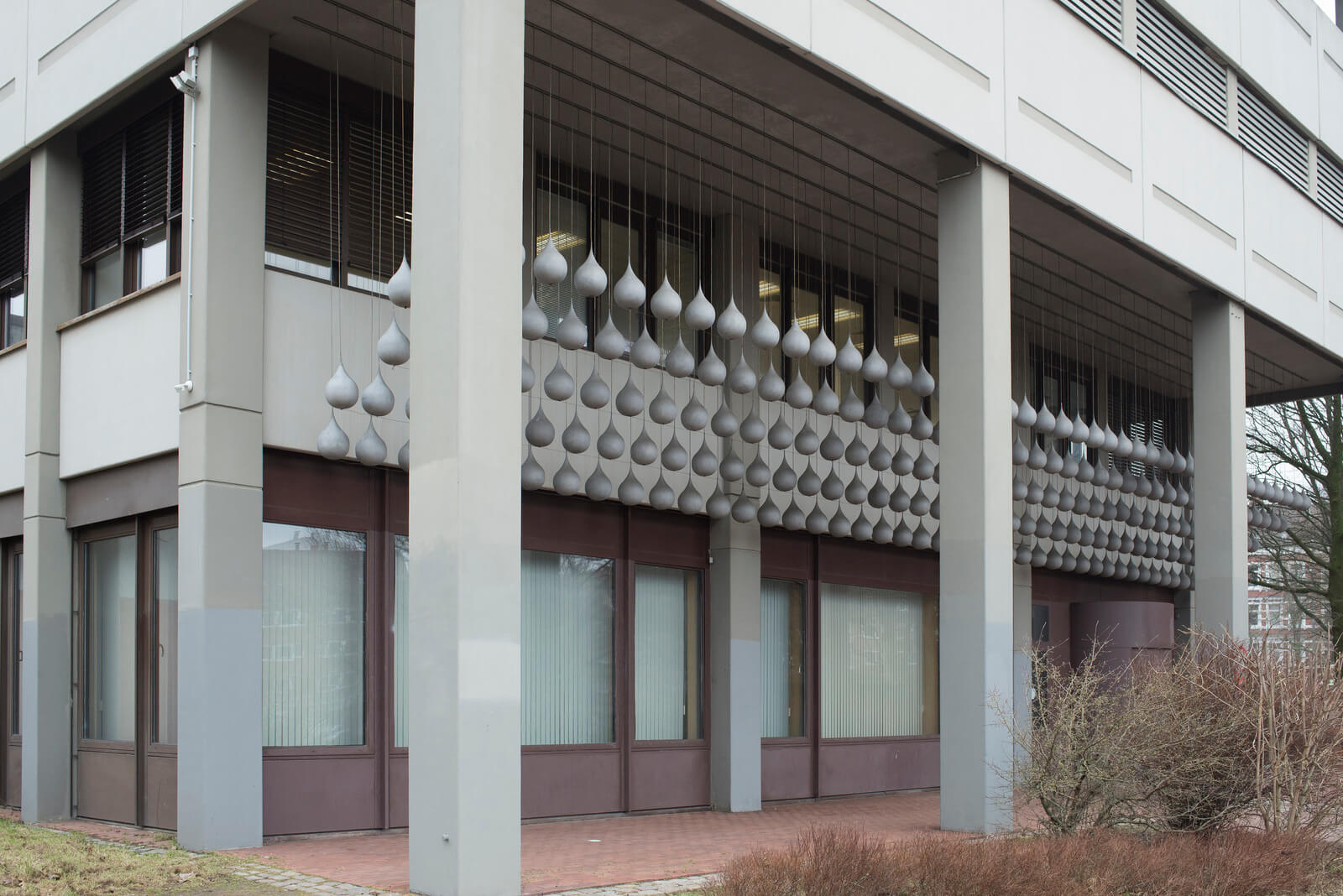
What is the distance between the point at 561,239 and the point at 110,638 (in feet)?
21.4

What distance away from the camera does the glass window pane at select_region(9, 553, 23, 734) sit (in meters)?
15.1

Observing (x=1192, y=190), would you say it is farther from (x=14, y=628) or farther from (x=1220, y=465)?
(x=14, y=628)

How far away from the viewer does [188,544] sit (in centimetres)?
1177

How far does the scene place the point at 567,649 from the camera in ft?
50.2

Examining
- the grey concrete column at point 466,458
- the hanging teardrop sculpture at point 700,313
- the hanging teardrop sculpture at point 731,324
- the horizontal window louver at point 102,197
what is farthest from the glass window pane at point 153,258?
the hanging teardrop sculpture at point 731,324

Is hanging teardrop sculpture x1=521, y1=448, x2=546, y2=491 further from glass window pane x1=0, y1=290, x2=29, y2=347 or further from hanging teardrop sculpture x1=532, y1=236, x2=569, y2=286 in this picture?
glass window pane x1=0, y1=290, x2=29, y2=347

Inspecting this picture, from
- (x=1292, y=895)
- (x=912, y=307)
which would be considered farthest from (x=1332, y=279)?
(x=1292, y=895)

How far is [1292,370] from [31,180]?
833 inches

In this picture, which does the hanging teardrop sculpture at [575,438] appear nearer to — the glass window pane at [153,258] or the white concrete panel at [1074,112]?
the glass window pane at [153,258]

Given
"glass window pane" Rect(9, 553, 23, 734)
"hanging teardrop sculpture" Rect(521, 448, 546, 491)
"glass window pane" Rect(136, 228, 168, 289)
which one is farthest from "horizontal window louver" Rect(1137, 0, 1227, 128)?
"glass window pane" Rect(9, 553, 23, 734)

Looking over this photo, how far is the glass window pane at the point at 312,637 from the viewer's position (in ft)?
41.4

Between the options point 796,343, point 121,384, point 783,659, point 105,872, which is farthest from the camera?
point 783,659

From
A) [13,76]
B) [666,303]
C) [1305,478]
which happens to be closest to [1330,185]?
[1305,478]

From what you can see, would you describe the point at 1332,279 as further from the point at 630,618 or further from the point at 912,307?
the point at 630,618
